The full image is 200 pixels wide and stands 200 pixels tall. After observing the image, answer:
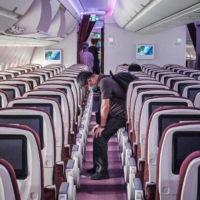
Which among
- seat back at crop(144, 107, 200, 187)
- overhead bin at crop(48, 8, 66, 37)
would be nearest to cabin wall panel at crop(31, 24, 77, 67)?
overhead bin at crop(48, 8, 66, 37)

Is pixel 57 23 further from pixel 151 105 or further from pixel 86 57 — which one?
pixel 151 105

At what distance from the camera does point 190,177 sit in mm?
2092

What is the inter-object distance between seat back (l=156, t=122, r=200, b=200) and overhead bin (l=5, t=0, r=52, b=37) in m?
5.56

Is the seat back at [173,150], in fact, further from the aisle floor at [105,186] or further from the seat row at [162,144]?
the aisle floor at [105,186]

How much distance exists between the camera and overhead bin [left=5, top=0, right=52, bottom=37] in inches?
317

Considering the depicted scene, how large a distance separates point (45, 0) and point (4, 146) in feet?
20.6

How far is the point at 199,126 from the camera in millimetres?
2766

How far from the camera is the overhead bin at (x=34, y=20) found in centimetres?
806

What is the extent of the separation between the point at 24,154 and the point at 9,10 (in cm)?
401

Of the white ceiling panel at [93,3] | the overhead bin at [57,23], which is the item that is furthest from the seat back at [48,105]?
the white ceiling panel at [93,3]

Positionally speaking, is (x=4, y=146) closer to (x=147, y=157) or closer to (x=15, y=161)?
(x=15, y=161)

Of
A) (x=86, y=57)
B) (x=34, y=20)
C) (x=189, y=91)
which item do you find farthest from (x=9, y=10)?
(x=86, y=57)

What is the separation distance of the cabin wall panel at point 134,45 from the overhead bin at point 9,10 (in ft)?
32.2

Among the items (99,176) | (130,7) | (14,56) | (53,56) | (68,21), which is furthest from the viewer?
(53,56)
